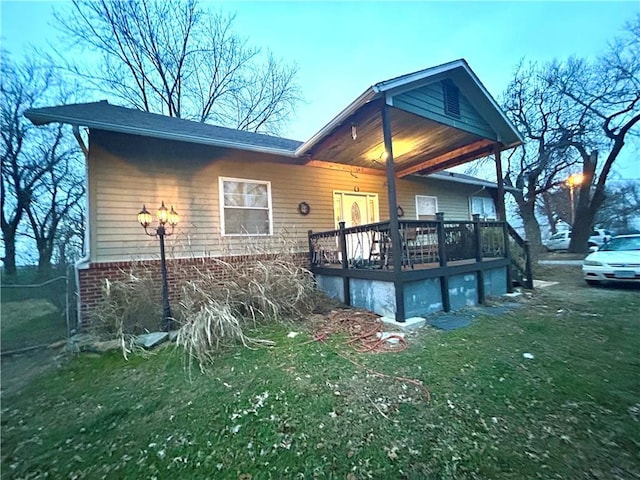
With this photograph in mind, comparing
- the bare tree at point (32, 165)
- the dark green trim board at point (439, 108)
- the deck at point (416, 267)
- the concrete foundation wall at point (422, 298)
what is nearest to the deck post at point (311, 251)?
the deck at point (416, 267)

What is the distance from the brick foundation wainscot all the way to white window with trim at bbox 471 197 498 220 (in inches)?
379

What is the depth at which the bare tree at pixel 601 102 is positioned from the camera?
12.4 metres

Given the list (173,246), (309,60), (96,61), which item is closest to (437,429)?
(173,246)

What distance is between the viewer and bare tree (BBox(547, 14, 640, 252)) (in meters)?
12.4

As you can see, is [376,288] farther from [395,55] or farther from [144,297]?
[395,55]

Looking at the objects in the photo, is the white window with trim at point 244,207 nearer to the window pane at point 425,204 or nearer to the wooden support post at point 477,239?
the wooden support post at point 477,239

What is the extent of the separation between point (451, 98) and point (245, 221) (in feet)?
17.5

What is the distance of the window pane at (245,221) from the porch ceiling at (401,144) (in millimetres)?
2058

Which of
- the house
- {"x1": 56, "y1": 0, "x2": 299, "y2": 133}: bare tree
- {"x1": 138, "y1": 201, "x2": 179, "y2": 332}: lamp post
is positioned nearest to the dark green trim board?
the house

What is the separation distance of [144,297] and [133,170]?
103 inches

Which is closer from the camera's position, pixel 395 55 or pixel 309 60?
pixel 395 55

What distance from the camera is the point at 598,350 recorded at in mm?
3387

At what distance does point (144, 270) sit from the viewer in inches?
211

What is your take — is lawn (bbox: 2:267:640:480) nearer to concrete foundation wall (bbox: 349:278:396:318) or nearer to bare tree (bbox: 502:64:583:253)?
concrete foundation wall (bbox: 349:278:396:318)
